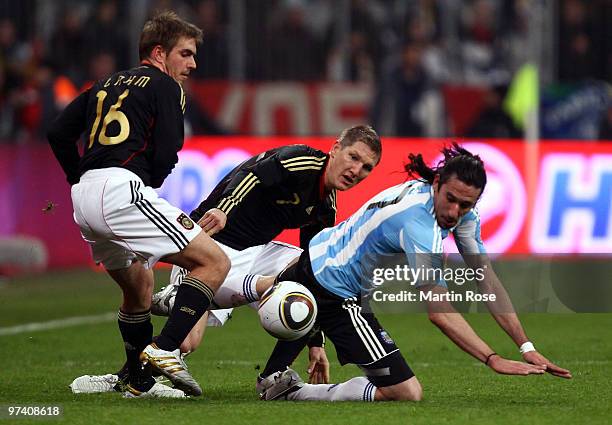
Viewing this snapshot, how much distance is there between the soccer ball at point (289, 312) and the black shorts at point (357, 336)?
4.2 inches

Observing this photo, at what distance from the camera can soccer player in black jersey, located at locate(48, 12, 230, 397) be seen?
21.2ft

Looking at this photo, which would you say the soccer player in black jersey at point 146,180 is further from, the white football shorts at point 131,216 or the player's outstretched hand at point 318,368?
the player's outstretched hand at point 318,368

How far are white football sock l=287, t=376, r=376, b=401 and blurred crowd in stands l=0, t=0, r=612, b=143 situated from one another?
9.10 meters

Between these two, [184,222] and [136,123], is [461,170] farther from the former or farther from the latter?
[136,123]

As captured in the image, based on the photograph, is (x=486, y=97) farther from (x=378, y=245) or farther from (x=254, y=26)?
(x=378, y=245)

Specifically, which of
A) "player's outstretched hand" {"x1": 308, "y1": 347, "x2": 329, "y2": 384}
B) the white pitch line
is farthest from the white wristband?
the white pitch line

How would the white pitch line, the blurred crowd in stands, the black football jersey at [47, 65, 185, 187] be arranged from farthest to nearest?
the blurred crowd in stands < the white pitch line < the black football jersey at [47, 65, 185, 187]

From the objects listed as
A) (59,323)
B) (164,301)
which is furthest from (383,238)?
(59,323)

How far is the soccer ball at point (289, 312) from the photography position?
6.60 meters

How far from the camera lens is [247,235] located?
7906 mm

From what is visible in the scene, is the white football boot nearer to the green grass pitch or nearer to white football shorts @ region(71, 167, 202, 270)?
the green grass pitch

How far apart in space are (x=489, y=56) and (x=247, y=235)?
1017 centimetres

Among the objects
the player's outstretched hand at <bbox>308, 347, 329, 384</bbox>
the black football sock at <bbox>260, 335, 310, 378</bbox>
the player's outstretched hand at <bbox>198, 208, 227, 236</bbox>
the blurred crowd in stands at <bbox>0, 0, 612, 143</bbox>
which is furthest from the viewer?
the blurred crowd in stands at <bbox>0, 0, 612, 143</bbox>

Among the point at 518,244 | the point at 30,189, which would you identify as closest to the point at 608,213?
the point at 518,244
